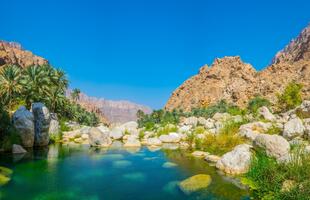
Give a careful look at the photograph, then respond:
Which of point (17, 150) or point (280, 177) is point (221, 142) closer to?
point (280, 177)

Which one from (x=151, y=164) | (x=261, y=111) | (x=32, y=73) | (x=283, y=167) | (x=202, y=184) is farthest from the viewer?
(x=32, y=73)

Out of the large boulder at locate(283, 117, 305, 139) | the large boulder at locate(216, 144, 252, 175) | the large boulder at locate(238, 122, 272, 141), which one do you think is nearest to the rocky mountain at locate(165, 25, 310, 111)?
the large boulder at locate(238, 122, 272, 141)

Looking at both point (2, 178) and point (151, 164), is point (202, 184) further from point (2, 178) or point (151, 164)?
point (2, 178)

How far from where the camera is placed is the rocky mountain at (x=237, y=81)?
99875 millimetres

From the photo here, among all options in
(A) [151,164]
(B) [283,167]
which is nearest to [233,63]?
(A) [151,164]

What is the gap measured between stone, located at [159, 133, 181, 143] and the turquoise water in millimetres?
14490

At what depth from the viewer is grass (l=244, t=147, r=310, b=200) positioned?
473 inches

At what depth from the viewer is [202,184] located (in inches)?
676

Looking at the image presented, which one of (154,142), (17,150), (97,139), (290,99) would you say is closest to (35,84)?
(97,139)

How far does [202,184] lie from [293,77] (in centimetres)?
9459

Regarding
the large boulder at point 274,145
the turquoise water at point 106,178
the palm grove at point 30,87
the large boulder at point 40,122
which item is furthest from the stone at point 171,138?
the large boulder at point 274,145

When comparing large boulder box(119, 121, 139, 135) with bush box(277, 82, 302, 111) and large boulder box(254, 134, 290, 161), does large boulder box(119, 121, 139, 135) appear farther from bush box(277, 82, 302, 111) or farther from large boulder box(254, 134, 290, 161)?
large boulder box(254, 134, 290, 161)

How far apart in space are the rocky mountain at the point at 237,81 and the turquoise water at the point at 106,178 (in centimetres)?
6732

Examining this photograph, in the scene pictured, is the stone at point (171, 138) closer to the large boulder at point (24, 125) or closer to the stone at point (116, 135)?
the stone at point (116, 135)
